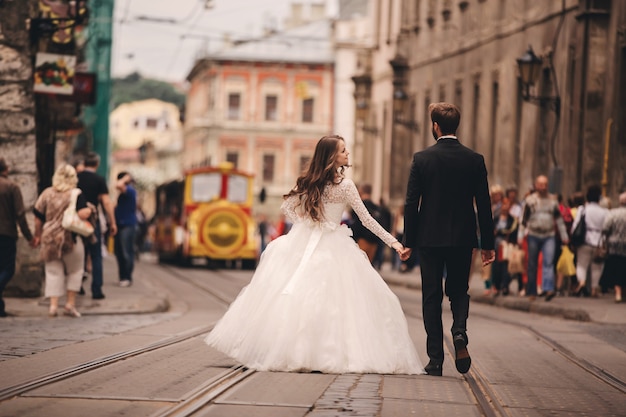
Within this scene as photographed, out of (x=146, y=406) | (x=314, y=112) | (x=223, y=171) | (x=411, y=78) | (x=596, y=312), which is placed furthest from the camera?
(x=314, y=112)

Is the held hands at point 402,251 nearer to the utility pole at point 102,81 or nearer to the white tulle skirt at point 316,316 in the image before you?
the white tulle skirt at point 316,316

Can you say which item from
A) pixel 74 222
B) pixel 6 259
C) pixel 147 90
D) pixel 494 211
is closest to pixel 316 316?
pixel 74 222

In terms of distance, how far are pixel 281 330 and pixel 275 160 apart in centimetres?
8896

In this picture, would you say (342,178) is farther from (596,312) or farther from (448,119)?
(596,312)

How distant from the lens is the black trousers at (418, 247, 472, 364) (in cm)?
1131

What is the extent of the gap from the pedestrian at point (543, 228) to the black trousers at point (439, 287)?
11138 millimetres

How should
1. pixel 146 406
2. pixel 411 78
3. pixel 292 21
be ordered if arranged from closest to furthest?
pixel 146 406
pixel 411 78
pixel 292 21

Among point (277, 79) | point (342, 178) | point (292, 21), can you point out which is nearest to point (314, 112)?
point (277, 79)

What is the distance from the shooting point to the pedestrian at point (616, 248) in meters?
23.1

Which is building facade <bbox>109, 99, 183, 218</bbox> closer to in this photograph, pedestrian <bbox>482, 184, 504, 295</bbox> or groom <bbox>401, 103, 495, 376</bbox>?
pedestrian <bbox>482, 184, 504, 295</bbox>

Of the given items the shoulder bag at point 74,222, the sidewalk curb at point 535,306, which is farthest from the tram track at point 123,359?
the sidewalk curb at point 535,306

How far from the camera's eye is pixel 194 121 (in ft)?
343

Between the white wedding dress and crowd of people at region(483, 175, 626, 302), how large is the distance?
436 inches

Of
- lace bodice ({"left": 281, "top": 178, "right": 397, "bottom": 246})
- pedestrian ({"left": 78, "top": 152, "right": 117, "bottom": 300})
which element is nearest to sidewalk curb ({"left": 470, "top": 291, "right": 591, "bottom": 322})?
pedestrian ({"left": 78, "top": 152, "right": 117, "bottom": 300})
